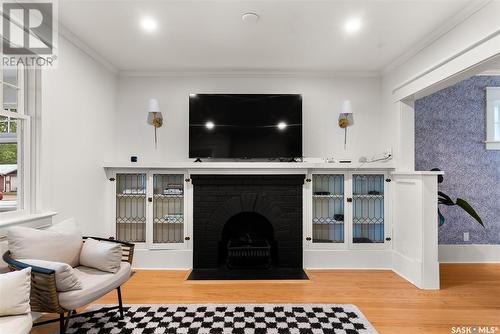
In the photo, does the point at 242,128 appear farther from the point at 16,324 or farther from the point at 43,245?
the point at 16,324

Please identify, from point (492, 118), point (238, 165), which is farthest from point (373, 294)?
point (492, 118)

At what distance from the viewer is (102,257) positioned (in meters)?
2.11

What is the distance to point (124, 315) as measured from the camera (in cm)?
233

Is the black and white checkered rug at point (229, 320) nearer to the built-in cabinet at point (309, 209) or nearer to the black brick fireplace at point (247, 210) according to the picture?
the black brick fireplace at point (247, 210)

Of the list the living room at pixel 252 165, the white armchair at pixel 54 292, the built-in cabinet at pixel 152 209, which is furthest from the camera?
the built-in cabinet at pixel 152 209

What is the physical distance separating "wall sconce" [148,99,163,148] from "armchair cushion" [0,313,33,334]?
253cm

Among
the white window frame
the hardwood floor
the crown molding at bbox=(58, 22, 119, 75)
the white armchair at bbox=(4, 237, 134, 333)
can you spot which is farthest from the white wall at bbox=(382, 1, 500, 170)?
the white window frame

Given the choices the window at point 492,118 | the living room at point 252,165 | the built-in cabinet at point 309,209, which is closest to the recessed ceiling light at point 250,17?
the living room at point 252,165

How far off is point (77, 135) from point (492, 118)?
16.6ft

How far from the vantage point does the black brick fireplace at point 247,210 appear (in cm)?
335

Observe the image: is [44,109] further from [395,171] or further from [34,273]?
[395,171]

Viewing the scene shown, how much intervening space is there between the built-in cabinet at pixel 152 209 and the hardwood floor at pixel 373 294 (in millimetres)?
419

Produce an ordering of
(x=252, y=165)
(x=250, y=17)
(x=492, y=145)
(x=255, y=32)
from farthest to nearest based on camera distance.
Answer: (x=492, y=145), (x=252, y=165), (x=255, y=32), (x=250, y=17)

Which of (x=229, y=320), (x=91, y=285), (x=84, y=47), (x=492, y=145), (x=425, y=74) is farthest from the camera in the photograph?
(x=492, y=145)
